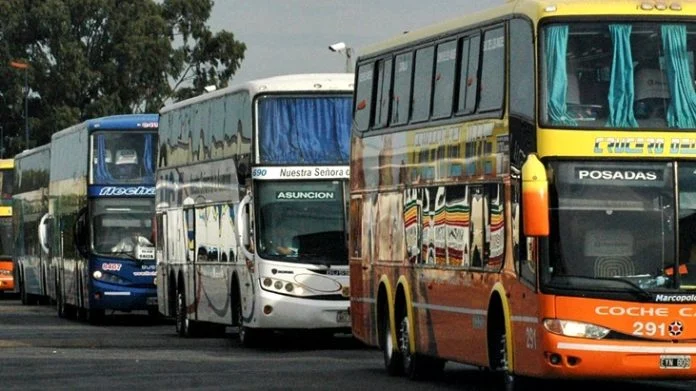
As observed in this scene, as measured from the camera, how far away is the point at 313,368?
25.0 meters

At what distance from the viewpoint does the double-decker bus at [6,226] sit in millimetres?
67188

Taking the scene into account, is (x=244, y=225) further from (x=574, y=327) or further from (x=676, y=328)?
(x=676, y=328)

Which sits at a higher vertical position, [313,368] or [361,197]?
[361,197]

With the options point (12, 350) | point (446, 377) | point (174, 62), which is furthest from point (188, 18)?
point (446, 377)

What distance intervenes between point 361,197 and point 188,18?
81806 millimetres

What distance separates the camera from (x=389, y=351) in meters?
23.5

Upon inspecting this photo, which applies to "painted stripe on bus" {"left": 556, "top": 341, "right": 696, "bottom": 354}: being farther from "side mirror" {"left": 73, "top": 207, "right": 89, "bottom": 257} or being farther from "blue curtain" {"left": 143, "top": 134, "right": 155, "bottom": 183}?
"side mirror" {"left": 73, "top": 207, "right": 89, "bottom": 257}

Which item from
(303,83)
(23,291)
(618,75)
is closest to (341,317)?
(303,83)

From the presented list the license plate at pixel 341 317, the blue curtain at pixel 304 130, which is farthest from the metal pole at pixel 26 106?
the license plate at pixel 341 317

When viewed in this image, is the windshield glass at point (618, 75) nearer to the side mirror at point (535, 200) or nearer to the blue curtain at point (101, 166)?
the side mirror at point (535, 200)

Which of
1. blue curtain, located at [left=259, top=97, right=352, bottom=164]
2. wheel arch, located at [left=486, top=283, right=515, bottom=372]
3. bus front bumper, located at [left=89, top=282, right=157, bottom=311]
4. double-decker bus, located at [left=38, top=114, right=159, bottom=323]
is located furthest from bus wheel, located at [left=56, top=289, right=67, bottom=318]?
wheel arch, located at [left=486, top=283, right=515, bottom=372]

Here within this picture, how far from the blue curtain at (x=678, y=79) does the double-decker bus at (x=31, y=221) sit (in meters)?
32.7

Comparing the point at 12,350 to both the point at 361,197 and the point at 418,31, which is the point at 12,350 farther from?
the point at 418,31

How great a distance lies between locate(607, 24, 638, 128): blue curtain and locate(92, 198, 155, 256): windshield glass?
23.7 meters
